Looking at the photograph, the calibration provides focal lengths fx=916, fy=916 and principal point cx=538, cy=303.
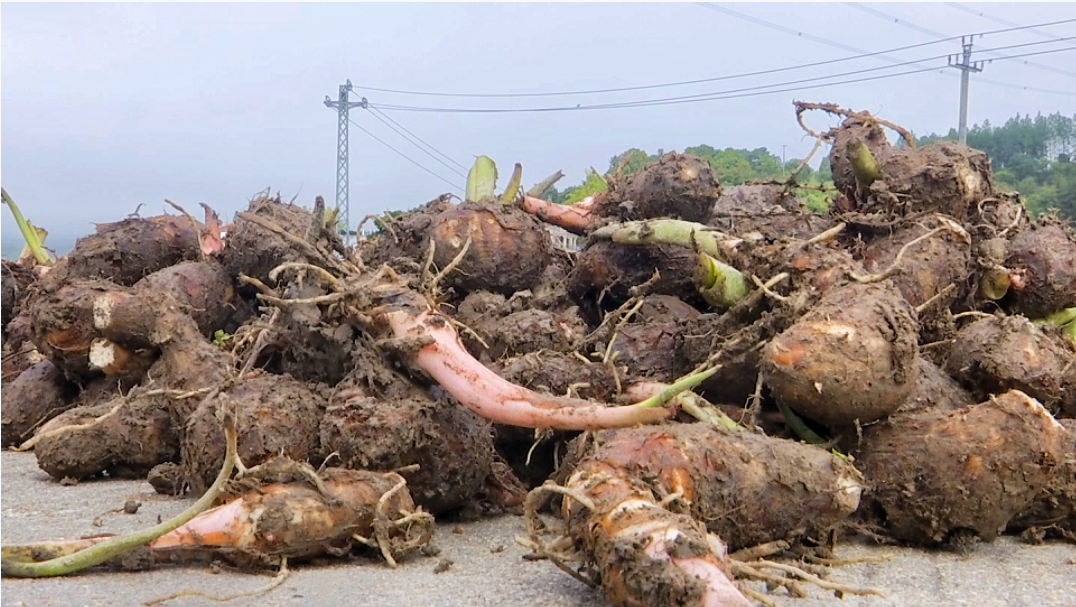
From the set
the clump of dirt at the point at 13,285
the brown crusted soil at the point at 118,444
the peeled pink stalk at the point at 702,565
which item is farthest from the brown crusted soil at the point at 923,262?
the clump of dirt at the point at 13,285

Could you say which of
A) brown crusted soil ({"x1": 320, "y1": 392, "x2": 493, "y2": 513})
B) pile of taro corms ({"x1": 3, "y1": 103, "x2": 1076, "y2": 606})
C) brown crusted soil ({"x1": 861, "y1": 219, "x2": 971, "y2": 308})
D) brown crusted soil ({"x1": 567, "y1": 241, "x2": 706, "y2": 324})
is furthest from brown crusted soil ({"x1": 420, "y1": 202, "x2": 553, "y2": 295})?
brown crusted soil ({"x1": 861, "y1": 219, "x2": 971, "y2": 308})

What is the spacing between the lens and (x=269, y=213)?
5145 mm

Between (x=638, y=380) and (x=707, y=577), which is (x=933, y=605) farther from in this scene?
(x=638, y=380)

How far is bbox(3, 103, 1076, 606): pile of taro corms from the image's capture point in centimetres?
262

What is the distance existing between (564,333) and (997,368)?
1739 millimetres

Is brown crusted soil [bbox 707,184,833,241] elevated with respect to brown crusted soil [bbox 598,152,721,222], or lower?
lower

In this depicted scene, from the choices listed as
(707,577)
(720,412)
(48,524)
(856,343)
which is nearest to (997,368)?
(856,343)

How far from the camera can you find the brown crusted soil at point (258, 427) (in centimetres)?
314

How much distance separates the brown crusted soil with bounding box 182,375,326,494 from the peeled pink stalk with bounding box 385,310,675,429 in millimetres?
454

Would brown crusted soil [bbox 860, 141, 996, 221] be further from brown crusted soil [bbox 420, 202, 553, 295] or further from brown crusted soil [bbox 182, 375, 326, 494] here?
brown crusted soil [bbox 182, 375, 326, 494]

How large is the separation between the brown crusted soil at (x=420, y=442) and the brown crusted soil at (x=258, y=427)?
0.18 m

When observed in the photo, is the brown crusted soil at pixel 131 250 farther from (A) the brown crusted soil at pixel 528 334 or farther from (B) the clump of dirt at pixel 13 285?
(A) the brown crusted soil at pixel 528 334

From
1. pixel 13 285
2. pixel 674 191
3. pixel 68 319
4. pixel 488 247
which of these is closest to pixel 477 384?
pixel 488 247

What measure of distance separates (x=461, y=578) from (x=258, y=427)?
0.99 metres
